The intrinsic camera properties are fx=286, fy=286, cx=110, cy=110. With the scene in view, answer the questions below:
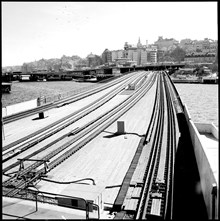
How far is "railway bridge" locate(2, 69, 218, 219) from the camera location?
28.0ft

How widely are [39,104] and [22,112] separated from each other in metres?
4.05

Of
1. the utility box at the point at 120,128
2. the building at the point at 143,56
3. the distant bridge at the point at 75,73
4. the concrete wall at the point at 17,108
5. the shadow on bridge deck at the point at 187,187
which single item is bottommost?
the shadow on bridge deck at the point at 187,187

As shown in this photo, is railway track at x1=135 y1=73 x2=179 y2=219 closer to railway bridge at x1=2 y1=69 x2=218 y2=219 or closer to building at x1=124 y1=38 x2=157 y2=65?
railway bridge at x1=2 y1=69 x2=218 y2=219

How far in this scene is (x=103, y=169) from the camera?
43.2 ft

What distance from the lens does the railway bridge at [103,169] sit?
8523 millimetres

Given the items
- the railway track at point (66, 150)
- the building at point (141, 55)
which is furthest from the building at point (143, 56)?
the railway track at point (66, 150)

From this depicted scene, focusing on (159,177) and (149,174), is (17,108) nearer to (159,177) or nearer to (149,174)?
(149,174)

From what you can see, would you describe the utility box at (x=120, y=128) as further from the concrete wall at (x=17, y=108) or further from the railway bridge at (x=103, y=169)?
the concrete wall at (x=17, y=108)

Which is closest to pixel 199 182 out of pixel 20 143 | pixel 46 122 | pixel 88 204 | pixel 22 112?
pixel 88 204

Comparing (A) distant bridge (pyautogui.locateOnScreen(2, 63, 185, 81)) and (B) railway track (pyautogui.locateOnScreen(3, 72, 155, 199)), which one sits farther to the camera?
(A) distant bridge (pyautogui.locateOnScreen(2, 63, 185, 81))

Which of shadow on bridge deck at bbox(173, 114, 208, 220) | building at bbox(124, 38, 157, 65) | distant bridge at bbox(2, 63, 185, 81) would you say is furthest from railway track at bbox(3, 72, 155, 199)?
building at bbox(124, 38, 157, 65)

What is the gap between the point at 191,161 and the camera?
1398 cm

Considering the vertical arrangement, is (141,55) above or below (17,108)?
above

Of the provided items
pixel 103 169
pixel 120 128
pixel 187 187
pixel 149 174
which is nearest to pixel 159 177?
pixel 149 174
